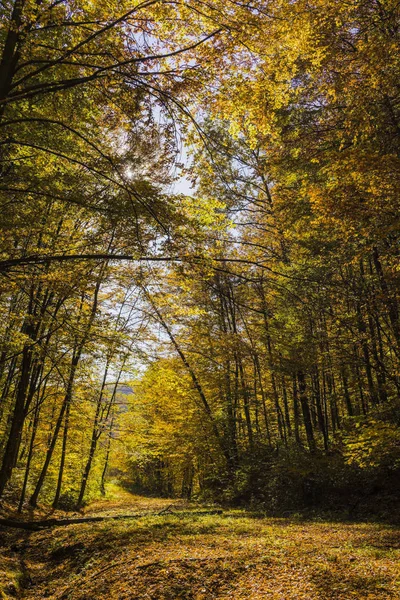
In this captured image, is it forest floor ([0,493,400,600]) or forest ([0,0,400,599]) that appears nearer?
forest floor ([0,493,400,600])

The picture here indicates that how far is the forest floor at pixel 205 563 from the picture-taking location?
4090mm

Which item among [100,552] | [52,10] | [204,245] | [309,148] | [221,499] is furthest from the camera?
[221,499]

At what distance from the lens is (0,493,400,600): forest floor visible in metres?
4.09

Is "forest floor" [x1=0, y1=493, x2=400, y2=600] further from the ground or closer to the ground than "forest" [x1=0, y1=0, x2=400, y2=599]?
closer to the ground

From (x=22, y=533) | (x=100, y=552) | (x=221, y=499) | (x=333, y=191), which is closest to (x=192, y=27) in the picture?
(x=333, y=191)

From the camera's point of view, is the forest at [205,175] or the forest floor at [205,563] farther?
the forest at [205,175]

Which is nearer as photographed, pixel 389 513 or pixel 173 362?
pixel 389 513

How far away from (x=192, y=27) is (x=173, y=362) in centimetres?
1310

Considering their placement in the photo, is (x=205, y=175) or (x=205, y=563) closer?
(x=205, y=563)

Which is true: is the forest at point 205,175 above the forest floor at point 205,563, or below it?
above

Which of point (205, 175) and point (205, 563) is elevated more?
point (205, 175)

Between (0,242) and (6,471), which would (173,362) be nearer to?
(6,471)

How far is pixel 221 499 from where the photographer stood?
1522cm

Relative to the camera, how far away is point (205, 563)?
492 centimetres
